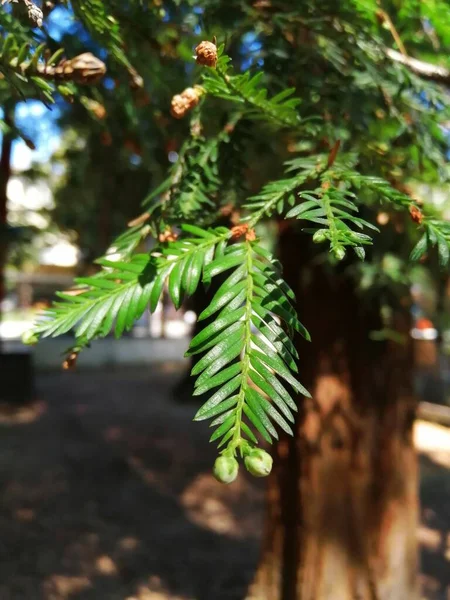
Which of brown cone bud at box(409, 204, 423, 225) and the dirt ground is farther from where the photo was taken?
the dirt ground

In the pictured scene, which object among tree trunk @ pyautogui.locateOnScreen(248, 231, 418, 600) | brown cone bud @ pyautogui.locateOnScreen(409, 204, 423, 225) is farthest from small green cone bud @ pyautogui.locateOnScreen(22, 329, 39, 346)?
tree trunk @ pyautogui.locateOnScreen(248, 231, 418, 600)

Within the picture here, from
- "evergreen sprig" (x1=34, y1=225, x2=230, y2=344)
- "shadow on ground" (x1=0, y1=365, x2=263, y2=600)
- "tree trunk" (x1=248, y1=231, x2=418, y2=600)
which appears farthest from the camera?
"shadow on ground" (x1=0, y1=365, x2=263, y2=600)

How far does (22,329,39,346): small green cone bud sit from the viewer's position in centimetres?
Answer: 97

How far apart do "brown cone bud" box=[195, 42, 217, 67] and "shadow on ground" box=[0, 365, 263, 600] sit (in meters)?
2.59

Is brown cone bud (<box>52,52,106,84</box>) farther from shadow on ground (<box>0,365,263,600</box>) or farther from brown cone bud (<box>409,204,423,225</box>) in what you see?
Answer: shadow on ground (<box>0,365,263,600</box>)

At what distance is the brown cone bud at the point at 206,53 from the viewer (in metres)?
0.84

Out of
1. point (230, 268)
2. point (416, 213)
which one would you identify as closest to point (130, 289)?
point (230, 268)

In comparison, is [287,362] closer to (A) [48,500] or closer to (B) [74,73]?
(B) [74,73]

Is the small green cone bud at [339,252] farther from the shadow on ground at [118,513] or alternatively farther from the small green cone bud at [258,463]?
the shadow on ground at [118,513]

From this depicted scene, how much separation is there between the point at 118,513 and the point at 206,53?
3549mm

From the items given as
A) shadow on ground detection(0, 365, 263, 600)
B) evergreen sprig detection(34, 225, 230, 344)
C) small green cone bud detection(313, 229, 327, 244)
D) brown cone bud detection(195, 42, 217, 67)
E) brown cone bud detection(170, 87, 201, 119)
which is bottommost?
shadow on ground detection(0, 365, 263, 600)

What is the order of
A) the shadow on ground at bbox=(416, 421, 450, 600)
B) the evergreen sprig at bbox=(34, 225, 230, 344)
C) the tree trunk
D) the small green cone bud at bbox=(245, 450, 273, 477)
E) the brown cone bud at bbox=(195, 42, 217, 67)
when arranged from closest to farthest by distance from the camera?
1. the small green cone bud at bbox=(245, 450, 273, 477)
2. the brown cone bud at bbox=(195, 42, 217, 67)
3. the evergreen sprig at bbox=(34, 225, 230, 344)
4. the tree trunk
5. the shadow on ground at bbox=(416, 421, 450, 600)

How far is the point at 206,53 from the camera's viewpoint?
84cm

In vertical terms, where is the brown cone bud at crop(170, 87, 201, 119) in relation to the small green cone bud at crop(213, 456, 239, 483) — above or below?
above
